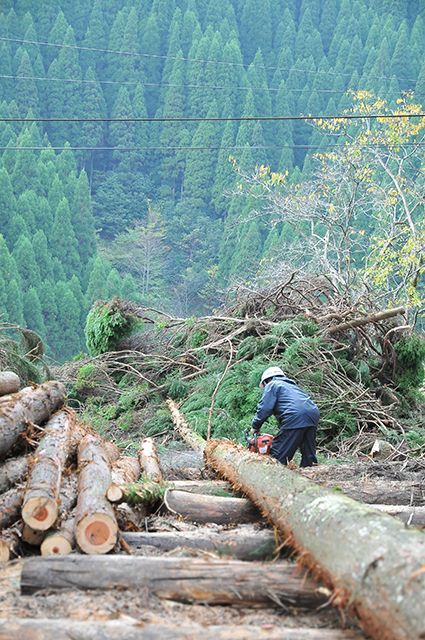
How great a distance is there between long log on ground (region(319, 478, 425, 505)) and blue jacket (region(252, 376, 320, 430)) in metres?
2.51

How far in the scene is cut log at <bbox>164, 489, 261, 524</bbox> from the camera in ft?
17.5

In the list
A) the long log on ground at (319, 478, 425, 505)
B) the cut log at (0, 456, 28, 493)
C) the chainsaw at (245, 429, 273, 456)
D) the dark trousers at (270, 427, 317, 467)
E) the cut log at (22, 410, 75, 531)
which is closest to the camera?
the cut log at (22, 410, 75, 531)

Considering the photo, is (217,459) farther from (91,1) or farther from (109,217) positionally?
(91,1)

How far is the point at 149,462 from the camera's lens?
23.9ft

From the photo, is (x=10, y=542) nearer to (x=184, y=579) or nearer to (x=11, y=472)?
(x=11, y=472)

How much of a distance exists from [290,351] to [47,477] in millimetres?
8592

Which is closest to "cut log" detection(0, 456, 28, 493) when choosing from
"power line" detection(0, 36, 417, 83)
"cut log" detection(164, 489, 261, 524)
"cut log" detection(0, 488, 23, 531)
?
"cut log" detection(0, 488, 23, 531)

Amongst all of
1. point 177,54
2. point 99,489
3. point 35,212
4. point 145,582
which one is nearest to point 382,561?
point 145,582

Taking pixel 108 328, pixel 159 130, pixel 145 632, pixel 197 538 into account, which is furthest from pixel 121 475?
pixel 159 130

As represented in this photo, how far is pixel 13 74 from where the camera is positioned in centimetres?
8375

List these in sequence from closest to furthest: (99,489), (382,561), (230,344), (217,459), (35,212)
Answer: (382,561) < (99,489) < (217,459) < (230,344) < (35,212)

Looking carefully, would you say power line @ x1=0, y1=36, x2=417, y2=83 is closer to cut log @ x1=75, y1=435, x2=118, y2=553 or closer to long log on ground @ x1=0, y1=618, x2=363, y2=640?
A: cut log @ x1=75, y1=435, x2=118, y2=553

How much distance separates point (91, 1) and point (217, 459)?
104 m

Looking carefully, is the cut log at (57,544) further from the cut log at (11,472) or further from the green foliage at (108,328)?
the green foliage at (108,328)
